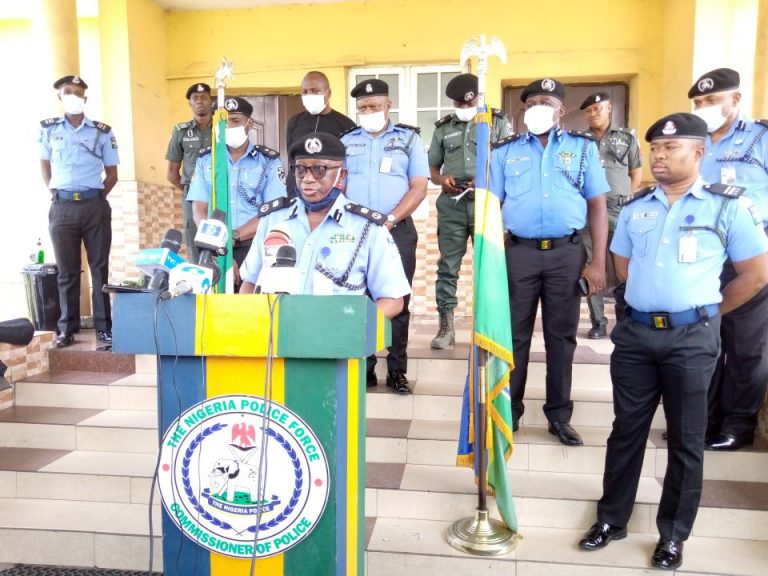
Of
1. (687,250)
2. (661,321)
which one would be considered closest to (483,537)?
(661,321)

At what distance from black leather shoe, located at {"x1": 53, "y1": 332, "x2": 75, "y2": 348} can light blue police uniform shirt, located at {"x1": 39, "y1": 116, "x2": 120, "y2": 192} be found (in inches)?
39.6

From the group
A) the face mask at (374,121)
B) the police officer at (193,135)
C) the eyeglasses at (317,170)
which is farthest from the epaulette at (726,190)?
the police officer at (193,135)

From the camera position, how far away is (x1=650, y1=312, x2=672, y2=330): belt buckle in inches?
90.1

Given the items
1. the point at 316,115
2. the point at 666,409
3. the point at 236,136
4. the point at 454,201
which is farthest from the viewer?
the point at 454,201

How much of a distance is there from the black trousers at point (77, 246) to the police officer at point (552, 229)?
2854mm

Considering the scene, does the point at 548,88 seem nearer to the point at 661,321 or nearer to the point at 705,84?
the point at 705,84

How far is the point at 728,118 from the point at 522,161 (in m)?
0.99

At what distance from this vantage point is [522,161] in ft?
9.93

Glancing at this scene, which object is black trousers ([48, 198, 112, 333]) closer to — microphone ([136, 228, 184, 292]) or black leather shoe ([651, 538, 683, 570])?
microphone ([136, 228, 184, 292])

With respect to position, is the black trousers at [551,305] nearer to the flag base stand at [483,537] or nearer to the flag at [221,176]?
the flag base stand at [483,537]

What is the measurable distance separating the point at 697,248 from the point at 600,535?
47.8 inches

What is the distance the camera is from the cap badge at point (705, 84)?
2863 millimetres

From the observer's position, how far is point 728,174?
115 inches

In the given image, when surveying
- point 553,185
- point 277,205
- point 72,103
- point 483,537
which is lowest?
point 483,537
